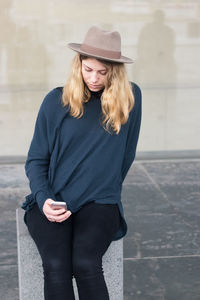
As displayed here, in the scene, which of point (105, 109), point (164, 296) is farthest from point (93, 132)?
point (164, 296)

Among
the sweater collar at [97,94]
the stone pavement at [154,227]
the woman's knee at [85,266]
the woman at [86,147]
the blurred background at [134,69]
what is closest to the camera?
the woman's knee at [85,266]

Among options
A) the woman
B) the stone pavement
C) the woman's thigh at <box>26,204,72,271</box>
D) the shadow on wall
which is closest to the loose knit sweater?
the woman

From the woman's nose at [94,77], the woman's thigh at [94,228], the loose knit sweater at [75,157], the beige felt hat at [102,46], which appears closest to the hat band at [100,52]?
the beige felt hat at [102,46]

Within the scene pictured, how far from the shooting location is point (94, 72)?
10.2 feet

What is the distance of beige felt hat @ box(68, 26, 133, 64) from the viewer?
307cm

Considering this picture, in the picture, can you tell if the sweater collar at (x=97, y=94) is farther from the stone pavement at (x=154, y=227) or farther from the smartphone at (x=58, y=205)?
the stone pavement at (x=154, y=227)

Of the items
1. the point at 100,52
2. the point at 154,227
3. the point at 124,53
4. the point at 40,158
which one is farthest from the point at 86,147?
the point at 124,53

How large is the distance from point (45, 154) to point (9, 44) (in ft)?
13.7

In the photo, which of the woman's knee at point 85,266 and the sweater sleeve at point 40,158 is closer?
the woman's knee at point 85,266

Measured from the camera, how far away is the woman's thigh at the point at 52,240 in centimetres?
293

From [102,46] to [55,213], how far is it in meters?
0.86

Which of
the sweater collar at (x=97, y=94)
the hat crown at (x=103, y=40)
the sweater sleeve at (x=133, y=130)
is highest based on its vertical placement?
the hat crown at (x=103, y=40)

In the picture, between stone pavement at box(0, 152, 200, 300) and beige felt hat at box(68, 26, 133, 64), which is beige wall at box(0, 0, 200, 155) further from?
beige felt hat at box(68, 26, 133, 64)

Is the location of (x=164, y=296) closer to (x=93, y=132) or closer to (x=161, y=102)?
(x=93, y=132)
